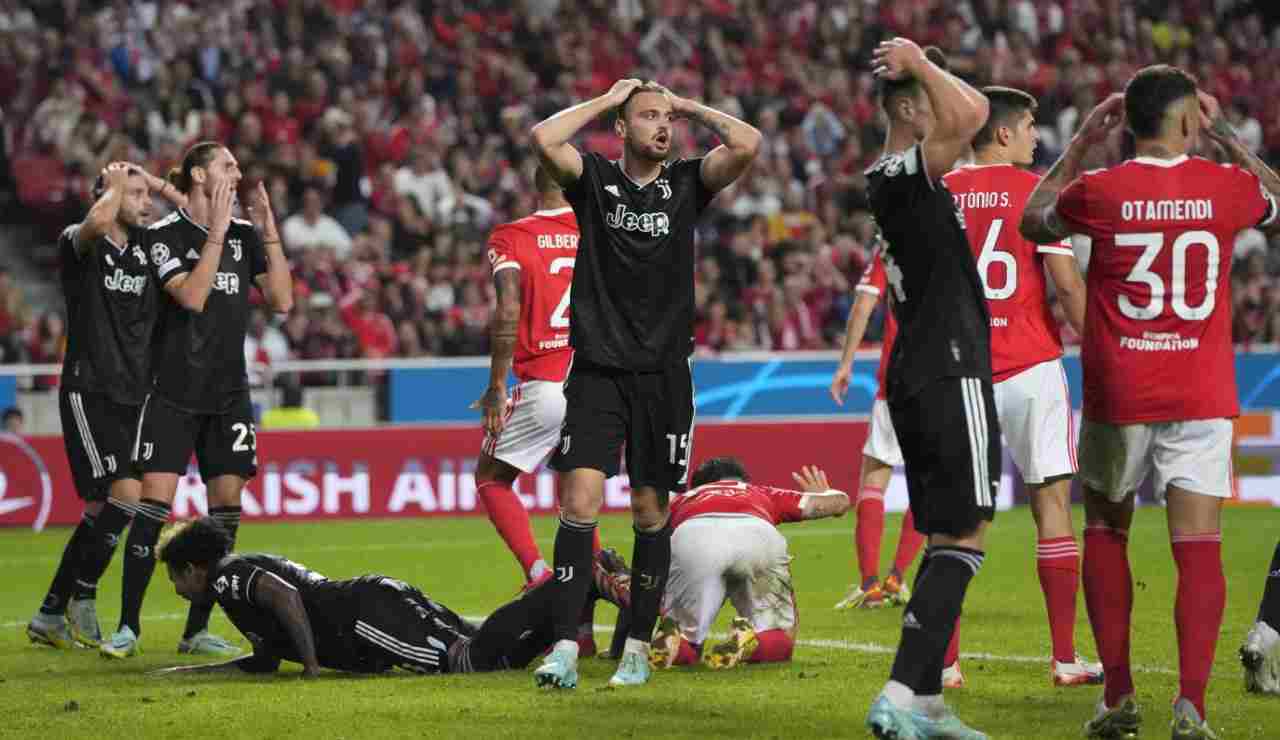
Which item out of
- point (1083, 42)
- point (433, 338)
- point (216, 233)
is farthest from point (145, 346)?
point (1083, 42)

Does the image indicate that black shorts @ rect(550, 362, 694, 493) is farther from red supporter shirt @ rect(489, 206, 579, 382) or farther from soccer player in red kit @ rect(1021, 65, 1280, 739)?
red supporter shirt @ rect(489, 206, 579, 382)

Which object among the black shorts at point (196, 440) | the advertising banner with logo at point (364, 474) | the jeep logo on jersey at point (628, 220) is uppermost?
the jeep logo on jersey at point (628, 220)

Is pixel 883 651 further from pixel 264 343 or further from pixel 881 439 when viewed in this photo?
pixel 264 343

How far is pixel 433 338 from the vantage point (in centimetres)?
2078

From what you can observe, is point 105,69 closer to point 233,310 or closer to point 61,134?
point 61,134

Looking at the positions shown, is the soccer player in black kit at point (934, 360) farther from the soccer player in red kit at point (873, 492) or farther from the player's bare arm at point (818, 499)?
the soccer player in red kit at point (873, 492)

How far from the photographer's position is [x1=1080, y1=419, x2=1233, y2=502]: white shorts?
6270mm

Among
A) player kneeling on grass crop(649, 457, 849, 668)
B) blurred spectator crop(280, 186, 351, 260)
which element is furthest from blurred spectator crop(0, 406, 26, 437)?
player kneeling on grass crop(649, 457, 849, 668)

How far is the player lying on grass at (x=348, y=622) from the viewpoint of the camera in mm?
8078

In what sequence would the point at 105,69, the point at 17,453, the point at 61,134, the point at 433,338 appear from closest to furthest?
the point at 17,453 < the point at 433,338 < the point at 61,134 < the point at 105,69

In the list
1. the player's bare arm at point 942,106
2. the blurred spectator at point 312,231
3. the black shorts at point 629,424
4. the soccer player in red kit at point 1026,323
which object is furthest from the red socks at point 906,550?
the blurred spectator at point 312,231

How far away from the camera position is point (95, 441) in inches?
396

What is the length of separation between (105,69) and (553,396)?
1592 cm

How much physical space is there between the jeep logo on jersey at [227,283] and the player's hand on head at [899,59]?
14.5 ft
